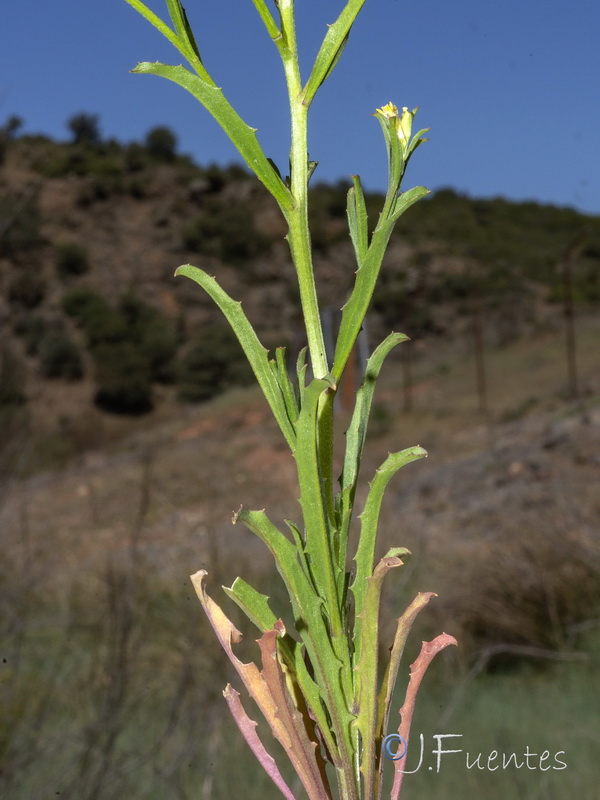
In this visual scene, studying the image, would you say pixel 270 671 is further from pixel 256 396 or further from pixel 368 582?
pixel 256 396

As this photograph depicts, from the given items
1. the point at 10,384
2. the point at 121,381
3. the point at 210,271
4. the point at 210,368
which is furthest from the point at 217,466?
the point at 121,381

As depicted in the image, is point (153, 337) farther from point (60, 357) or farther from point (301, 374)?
point (301, 374)

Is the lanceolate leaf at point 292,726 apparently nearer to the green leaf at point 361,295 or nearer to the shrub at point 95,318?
the green leaf at point 361,295

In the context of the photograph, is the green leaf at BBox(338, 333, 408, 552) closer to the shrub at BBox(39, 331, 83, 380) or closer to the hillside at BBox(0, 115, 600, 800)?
the hillside at BBox(0, 115, 600, 800)

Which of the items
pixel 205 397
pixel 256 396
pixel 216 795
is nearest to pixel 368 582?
pixel 216 795

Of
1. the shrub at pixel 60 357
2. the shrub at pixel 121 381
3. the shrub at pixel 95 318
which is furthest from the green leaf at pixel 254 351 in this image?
the shrub at pixel 95 318

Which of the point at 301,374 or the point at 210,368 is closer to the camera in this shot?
the point at 301,374

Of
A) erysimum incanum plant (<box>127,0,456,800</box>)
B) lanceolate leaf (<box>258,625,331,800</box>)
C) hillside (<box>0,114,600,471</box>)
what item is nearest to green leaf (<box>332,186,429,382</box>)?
erysimum incanum plant (<box>127,0,456,800</box>)
